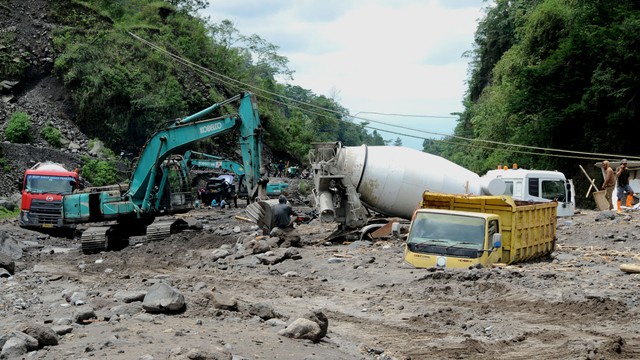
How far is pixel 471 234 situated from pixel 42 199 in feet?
58.2

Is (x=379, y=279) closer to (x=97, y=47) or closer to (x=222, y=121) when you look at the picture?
(x=222, y=121)

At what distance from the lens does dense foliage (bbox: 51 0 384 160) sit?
5081 cm

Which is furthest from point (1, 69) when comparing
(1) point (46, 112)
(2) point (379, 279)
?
(2) point (379, 279)

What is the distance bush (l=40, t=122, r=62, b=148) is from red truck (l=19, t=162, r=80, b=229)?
17.6 metres

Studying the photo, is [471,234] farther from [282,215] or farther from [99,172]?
[99,172]

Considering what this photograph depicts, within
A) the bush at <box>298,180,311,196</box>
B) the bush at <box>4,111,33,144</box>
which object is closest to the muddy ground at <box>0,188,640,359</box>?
the bush at <box>4,111,33,144</box>

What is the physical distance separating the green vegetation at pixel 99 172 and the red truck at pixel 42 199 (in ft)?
47.4

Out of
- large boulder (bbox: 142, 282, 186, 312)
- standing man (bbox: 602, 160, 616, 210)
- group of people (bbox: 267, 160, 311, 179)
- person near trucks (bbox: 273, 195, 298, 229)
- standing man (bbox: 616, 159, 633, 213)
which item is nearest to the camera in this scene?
large boulder (bbox: 142, 282, 186, 312)

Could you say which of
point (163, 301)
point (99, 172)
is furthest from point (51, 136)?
point (163, 301)

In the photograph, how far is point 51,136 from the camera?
4519cm

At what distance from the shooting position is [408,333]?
10914mm

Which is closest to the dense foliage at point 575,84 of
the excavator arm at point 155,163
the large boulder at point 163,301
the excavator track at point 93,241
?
the excavator arm at point 155,163

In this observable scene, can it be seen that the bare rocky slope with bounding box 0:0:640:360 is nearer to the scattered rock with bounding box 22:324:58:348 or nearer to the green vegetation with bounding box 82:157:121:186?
the scattered rock with bounding box 22:324:58:348

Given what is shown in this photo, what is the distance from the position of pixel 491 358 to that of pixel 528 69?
32.1 meters
